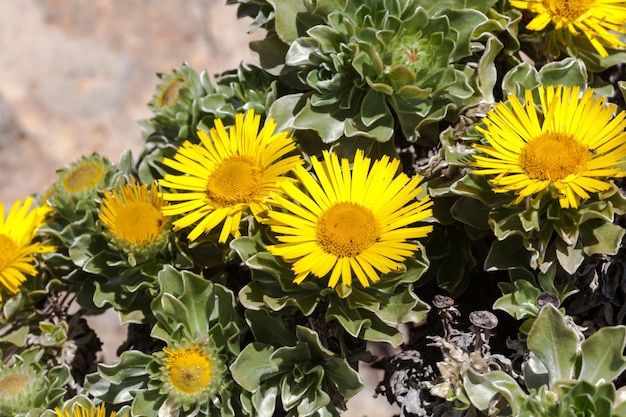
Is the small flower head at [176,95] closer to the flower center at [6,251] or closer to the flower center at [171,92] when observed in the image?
the flower center at [171,92]

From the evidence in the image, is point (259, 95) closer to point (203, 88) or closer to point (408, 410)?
point (203, 88)

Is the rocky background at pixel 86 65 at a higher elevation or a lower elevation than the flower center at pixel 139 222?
higher

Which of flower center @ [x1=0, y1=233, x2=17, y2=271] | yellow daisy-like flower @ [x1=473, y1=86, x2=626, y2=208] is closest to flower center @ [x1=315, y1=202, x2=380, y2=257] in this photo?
yellow daisy-like flower @ [x1=473, y1=86, x2=626, y2=208]

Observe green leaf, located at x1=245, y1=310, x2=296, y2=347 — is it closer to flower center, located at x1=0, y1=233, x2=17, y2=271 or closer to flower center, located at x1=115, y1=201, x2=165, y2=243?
flower center, located at x1=115, y1=201, x2=165, y2=243

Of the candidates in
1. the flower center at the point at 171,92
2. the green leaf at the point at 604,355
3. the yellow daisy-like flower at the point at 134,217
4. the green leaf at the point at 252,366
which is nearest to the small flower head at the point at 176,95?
the flower center at the point at 171,92

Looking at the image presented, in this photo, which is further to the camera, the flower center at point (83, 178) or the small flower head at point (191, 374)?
the flower center at point (83, 178)

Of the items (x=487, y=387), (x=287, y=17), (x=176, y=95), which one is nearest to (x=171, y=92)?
(x=176, y=95)
